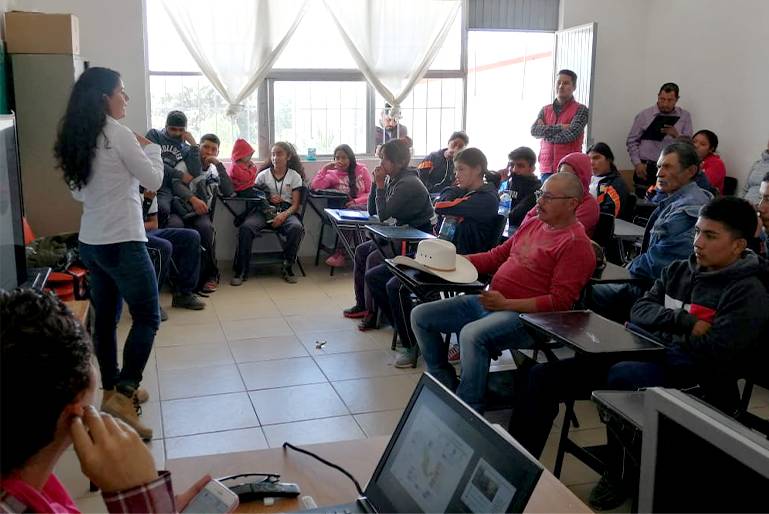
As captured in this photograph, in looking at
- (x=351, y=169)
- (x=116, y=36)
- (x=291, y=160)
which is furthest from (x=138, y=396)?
(x=116, y=36)

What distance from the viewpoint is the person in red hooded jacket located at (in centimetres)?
386

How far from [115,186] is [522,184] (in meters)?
2.88

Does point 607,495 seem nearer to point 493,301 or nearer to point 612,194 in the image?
point 493,301

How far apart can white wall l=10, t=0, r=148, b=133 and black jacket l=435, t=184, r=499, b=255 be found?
3.34 metres

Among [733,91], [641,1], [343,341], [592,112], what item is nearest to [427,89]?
[592,112]

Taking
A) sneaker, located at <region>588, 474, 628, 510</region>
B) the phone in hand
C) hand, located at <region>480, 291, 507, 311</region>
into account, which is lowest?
sneaker, located at <region>588, 474, 628, 510</region>

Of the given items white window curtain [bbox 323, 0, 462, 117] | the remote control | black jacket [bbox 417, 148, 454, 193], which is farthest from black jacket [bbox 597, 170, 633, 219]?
the remote control

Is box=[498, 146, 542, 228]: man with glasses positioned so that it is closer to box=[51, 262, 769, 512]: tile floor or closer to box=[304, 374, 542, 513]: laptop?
box=[51, 262, 769, 512]: tile floor

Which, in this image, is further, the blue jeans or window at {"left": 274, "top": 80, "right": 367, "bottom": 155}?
window at {"left": 274, "top": 80, "right": 367, "bottom": 155}

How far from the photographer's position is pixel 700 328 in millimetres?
2387

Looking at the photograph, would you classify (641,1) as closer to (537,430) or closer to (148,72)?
(148,72)

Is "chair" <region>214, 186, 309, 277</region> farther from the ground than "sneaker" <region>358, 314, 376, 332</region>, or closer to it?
farther from the ground

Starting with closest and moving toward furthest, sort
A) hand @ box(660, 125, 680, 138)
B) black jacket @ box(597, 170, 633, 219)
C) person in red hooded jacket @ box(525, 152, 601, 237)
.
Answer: person in red hooded jacket @ box(525, 152, 601, 237) < black jacket @ box(597, 170, 633, 219) < hand @ box(660, 125, 680, 138)

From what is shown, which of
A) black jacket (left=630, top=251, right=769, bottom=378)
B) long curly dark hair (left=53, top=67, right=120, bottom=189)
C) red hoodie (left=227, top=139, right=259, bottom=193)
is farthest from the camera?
red hoodie (left=227, top=139, right=259, bottom=193)
